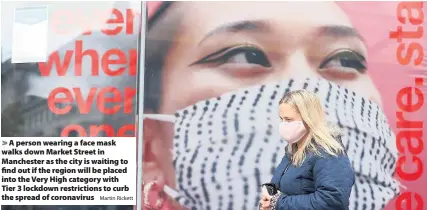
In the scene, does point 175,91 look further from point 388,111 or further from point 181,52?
point 388,111

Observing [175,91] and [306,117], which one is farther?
[175,91]

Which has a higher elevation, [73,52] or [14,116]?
[73,52]

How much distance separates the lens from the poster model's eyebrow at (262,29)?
3.26m

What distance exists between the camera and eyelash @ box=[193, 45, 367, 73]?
3254mm

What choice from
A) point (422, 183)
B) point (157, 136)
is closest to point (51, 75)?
point (157, 136)

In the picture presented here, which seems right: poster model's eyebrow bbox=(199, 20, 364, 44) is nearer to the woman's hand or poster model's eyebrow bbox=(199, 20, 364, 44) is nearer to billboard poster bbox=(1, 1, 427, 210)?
billboard poster bbox=(1, 1, 427, 210)

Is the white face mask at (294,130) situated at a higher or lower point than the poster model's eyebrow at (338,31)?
lower

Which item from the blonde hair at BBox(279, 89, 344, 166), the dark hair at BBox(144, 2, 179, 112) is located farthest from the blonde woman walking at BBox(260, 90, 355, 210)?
the dark hair at BBox(144, 2, 179, 112)

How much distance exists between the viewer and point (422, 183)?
3189 millimetres

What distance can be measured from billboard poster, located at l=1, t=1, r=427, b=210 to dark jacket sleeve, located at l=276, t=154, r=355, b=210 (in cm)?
130

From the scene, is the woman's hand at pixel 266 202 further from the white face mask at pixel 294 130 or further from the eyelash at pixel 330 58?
the eyelash at pixel 330 58

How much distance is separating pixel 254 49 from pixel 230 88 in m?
0.29

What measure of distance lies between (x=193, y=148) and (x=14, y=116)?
1166mm

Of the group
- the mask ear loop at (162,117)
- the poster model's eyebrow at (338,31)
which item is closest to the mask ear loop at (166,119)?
the mask ear loop at (162,117)
